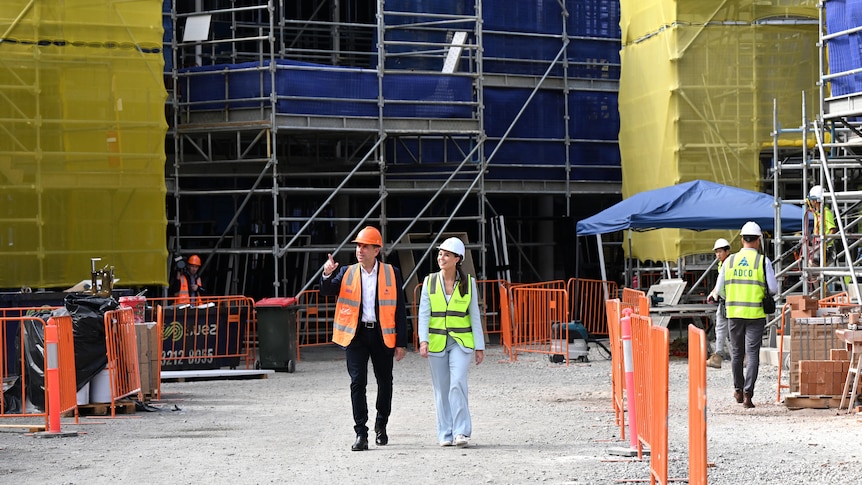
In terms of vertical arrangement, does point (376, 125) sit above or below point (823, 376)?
above

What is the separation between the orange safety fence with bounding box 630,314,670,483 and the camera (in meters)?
7.46

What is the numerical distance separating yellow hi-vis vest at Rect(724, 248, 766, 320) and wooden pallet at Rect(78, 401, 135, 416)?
6412 mm

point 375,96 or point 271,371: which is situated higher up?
point 375,96

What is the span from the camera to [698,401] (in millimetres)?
6504

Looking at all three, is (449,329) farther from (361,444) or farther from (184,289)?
(184,289)

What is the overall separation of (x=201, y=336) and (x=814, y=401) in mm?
9224

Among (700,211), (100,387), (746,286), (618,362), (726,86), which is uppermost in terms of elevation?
(726,86)

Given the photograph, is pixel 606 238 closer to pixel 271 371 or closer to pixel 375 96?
pixel 375 96

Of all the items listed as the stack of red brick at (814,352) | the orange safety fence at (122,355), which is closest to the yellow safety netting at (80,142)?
the orange safety fence at (122,355)

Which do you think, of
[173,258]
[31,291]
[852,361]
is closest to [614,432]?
[852,361]

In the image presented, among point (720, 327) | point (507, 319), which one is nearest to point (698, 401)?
point (720, 327)

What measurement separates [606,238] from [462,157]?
5.12m

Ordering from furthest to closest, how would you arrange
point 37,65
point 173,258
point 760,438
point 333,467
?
1. point 173,258
2. point 37,65
3. point 760,438
4. point 333,467

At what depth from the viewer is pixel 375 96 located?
22984 mm
